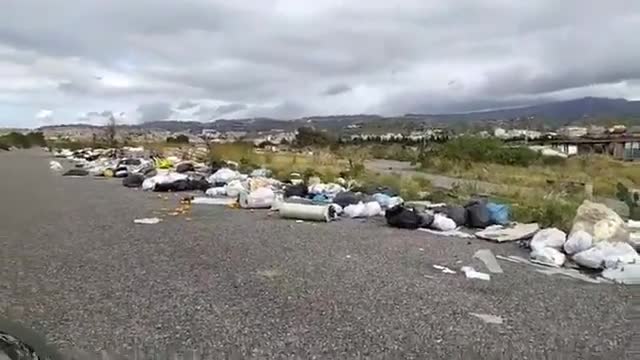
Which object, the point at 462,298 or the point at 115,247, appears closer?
the point at 462,298

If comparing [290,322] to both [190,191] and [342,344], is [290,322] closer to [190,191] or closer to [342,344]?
[342,344]

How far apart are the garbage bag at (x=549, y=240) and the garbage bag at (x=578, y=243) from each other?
20cm

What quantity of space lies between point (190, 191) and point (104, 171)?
12.6 meters

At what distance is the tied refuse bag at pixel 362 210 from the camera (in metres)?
14.1

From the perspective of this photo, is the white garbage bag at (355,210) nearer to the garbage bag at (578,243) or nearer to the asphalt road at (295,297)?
the asphalt road at (295,297)

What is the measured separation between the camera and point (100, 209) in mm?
16031

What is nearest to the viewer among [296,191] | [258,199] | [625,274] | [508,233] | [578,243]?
[625,274]

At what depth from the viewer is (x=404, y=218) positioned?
1248 cm

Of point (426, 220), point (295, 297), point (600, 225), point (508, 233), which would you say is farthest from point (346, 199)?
point (295, 297)

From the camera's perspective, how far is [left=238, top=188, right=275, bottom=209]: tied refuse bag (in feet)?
51.4

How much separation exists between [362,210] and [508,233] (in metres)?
3.63

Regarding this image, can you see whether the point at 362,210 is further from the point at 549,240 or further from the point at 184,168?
the point at 184,168

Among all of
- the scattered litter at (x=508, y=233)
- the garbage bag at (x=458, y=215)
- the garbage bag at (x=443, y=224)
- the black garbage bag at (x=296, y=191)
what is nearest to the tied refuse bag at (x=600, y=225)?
the scattered litter at (x=508, y=233)

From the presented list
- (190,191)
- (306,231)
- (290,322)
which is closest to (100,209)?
(190,191)
